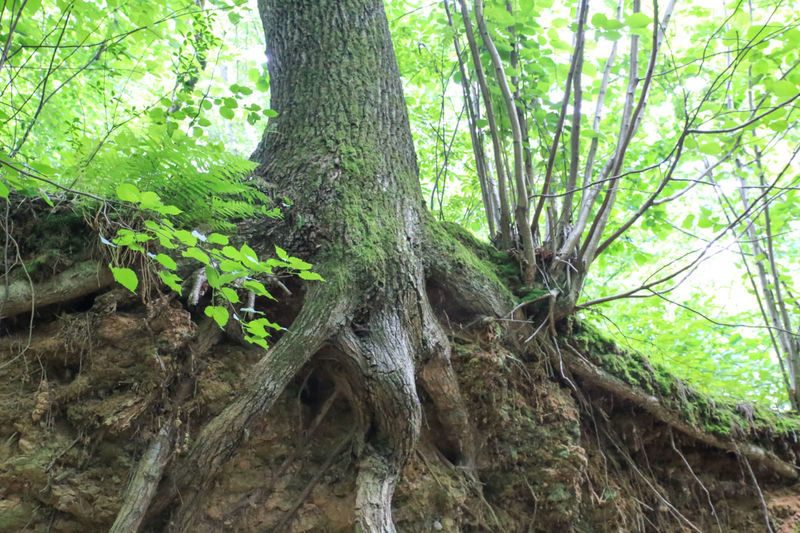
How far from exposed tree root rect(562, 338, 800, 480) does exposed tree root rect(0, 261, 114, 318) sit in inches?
110

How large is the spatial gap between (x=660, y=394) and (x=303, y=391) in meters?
2.46

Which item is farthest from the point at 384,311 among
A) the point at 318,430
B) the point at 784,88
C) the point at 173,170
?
the point at 784,88

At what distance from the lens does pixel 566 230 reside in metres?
3.76

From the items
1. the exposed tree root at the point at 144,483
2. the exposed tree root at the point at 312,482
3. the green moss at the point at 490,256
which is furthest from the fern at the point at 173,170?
the green moss at the point at 490,256

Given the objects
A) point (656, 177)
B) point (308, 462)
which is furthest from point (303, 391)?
point (656, 177)

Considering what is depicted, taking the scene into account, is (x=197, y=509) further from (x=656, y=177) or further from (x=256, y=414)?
(x=656, y=177)

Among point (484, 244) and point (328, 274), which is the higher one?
point (484, 244)

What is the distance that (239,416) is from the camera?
2.12m

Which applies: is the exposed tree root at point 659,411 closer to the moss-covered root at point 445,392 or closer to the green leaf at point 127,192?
the moss-covered root at point 445,392

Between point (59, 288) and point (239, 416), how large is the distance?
1132 millimetres

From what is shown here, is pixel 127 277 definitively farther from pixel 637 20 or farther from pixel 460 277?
pixel 637 20

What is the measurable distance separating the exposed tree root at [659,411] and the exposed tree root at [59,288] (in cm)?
280

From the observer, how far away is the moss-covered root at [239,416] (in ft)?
6.90

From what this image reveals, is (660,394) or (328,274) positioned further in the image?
(660,394)
